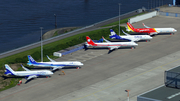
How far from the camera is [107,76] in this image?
123 m

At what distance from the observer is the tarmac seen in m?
109

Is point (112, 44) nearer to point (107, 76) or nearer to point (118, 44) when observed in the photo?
Answer: point (118, 44)

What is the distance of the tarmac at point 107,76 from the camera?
109 metres

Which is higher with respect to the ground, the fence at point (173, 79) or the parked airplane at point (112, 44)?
the fence at point (173, 79)

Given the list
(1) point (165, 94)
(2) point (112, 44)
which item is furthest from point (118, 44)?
(1) point (165, 94)

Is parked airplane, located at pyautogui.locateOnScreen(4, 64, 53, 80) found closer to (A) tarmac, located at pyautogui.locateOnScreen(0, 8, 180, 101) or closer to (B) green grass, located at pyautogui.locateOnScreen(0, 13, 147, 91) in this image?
(A) tarmac, located at pyautogui.locateOnScreen(0, 8, 180, 101)

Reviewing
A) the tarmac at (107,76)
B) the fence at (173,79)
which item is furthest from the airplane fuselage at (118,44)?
the fence at (173,79)

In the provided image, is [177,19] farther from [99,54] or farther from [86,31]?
[99,54]

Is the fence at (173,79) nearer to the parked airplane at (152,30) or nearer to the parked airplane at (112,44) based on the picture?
the parked airplane at (112,44)

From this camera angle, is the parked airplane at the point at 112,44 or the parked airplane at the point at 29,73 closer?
the parked airplane at the point at 29,73

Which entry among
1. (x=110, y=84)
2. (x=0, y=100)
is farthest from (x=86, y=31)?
(x=0, y=100)

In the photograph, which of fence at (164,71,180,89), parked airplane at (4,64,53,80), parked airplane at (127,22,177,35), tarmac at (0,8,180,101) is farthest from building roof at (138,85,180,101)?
parked airplane at (127,22,177,35)

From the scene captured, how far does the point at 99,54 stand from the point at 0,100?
51.2 meters

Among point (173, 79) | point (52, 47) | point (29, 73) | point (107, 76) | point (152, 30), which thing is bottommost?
point (107, 76)
